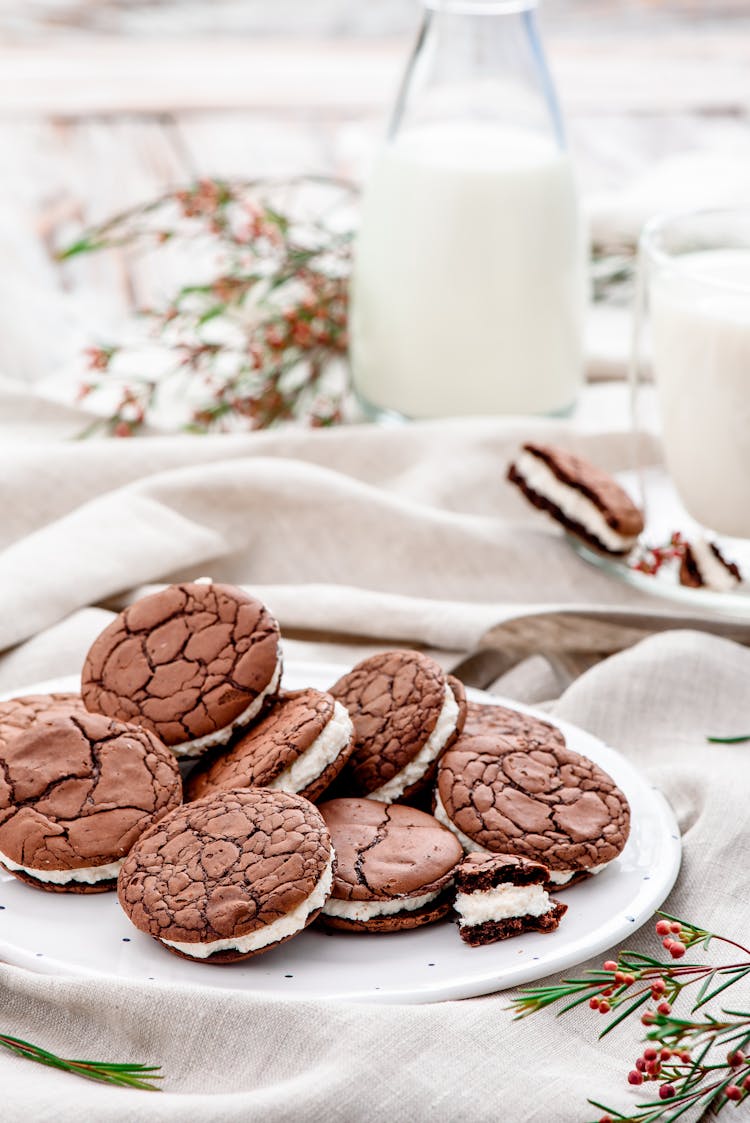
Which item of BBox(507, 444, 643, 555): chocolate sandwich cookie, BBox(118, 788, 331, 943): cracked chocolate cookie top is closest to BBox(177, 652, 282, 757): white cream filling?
BBox(118, 788, 331, 943): cracked chocolate cookie top

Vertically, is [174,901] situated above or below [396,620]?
above

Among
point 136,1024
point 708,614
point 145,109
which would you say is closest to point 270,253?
point 708,614

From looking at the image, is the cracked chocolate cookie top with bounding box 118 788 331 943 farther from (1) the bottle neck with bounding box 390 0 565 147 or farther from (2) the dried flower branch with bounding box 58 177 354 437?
(1) the bottle neck with bounding box 390 0 565 147

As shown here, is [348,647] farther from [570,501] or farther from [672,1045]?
[672,1045]

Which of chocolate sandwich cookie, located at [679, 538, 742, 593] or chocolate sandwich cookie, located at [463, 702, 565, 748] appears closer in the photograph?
chocolate sandwich cookie, located at [463, 702, 565, 748]

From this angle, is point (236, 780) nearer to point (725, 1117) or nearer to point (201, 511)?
point (725, 1117)

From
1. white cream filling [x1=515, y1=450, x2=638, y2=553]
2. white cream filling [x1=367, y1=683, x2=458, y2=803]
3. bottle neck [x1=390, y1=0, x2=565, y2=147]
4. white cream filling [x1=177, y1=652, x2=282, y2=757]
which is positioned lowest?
white cream filling [x1=515, y1=450, x2=638, y2=553]

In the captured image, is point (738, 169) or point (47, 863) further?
point (738, 169)
